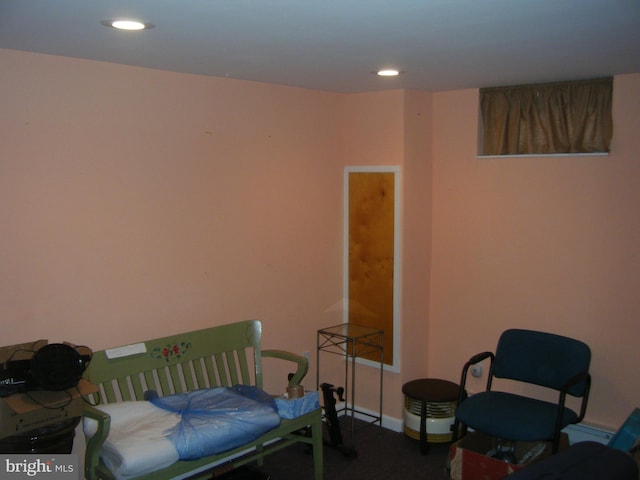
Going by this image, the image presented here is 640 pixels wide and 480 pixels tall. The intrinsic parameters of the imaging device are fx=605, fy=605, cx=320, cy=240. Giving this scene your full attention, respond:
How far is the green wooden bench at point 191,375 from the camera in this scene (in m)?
2.75

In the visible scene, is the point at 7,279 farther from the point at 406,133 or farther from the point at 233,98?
the point at 406,133

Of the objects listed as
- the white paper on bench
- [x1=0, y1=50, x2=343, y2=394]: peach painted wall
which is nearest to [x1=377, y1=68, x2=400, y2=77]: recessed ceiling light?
[x1=0, y1=50, x2=343, y2=394]: peach painted wall

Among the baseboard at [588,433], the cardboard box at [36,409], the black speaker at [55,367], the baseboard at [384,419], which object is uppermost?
the black speaker at [55,367]

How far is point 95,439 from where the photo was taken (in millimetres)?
2652

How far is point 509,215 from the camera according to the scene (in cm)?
407

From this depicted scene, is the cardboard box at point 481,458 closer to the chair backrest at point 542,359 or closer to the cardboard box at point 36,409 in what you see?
the chair backrest at point 542,359

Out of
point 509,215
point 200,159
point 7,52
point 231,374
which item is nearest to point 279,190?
point 200,159

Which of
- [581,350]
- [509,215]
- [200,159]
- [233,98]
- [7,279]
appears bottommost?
[581,350]

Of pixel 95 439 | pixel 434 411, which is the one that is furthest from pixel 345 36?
pixel 434 411

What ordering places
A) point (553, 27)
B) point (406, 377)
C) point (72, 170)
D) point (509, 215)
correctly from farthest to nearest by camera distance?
point (406, 377), point (509, 215), point (72, 170), point (553, 27)

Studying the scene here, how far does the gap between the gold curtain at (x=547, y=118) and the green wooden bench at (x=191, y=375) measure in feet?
6.63

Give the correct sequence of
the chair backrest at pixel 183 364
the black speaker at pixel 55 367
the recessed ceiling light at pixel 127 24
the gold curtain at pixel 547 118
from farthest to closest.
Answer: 1. the gold curtain at pixel 547 118
2. the chair backrest at pixel 183 364
3. the black speaker at pixel 55 367
4. the recessed ceiling light at pixel 127 24

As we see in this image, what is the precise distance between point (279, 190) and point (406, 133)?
0.96 meters

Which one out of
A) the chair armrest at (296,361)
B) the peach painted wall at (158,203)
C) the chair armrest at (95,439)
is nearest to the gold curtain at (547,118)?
the peach painted wall at (158,203)
